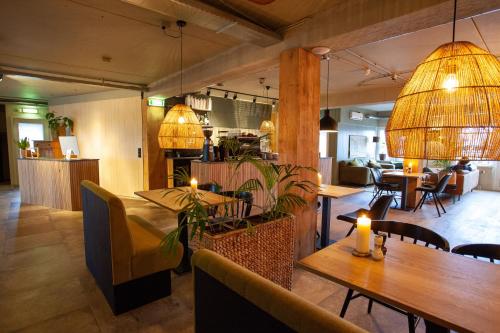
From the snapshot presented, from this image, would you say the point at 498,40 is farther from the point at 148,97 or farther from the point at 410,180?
the point at 148,97

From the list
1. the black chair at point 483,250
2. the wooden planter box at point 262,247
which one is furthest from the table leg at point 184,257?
the black chair at point 483,250

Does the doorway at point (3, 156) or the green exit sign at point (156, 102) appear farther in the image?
the doorway at point (3, 156)

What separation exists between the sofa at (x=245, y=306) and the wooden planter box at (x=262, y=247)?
75 centimetres

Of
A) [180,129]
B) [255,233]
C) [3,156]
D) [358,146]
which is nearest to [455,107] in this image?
[255,233]

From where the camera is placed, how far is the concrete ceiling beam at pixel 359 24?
204 cm

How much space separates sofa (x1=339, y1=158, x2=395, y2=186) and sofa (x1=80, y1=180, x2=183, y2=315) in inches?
312

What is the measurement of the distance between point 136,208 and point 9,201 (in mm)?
3363

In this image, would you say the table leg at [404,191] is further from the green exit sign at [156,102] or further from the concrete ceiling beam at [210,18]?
the green exit sign at [156,102]

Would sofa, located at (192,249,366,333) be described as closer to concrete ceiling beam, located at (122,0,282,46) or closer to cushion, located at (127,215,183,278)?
cushion, located at (127,215,183,278)

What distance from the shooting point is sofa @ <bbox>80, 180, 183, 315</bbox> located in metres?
2.13

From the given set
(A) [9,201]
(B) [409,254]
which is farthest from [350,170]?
(A) [9,201]

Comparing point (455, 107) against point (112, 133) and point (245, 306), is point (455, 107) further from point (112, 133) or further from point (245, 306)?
point (112, 133)

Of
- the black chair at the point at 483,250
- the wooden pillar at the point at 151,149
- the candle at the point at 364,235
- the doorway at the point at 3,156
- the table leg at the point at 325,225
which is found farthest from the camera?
the doorway at the point at 3,156

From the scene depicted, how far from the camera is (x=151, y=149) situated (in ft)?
20.1
